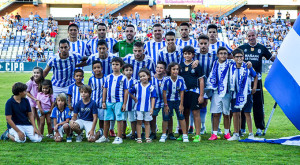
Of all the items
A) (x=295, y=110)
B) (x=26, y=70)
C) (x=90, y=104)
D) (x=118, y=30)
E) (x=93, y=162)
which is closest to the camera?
(x=93, y=162)

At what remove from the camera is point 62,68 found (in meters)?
7.86

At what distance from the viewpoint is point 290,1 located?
49.8 m

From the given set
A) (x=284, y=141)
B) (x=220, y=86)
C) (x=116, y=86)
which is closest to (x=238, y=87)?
(x=220, y=86)

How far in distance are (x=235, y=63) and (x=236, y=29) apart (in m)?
37.4

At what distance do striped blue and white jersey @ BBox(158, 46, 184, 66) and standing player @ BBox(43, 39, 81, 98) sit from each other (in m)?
1.55

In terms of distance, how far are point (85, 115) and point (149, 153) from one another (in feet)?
5.63

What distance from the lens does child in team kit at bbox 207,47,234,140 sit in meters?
7.49

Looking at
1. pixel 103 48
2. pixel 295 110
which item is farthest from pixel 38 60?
pixel 295 110

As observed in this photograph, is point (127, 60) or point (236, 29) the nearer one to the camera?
point (127, 60)

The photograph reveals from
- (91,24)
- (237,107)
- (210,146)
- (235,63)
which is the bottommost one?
(210,146)

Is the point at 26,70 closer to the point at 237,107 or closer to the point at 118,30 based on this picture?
the point at 118,30

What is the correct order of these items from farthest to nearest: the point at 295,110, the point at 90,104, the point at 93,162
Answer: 1. the point at 90,104
2. the point at 295,110
3. the point at 93,162

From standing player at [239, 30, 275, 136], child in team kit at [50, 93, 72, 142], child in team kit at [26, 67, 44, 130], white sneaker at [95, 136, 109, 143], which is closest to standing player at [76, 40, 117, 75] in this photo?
child in team kit at [50, 93, 72, 142]

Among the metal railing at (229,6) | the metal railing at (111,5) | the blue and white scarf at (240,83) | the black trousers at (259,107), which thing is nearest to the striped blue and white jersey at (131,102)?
the blue and white scarf at (240,83)
